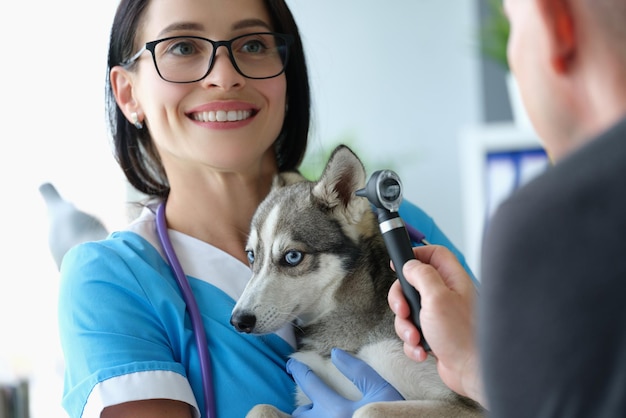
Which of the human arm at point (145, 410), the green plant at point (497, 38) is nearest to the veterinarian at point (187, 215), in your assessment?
the human arm at point (145, 410)

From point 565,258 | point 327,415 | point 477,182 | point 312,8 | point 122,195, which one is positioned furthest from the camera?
point 312,8

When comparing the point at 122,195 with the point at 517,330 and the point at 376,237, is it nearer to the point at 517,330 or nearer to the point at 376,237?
the point at 376,237

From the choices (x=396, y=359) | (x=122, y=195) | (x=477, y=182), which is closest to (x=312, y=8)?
(x=477, y=182)

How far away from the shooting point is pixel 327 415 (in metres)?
1.33

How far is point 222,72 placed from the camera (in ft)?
5.00

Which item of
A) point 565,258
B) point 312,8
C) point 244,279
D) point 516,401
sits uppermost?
point 312,8

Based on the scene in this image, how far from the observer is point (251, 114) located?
1608 mm

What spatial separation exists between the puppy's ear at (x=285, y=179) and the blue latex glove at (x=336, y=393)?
18.4 inches

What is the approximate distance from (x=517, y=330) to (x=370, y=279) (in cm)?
100

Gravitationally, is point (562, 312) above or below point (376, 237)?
above

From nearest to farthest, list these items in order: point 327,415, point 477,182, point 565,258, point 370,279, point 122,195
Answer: point 565,258 → point 327,415 → point 370,279 → point 122,195 → point 477,182

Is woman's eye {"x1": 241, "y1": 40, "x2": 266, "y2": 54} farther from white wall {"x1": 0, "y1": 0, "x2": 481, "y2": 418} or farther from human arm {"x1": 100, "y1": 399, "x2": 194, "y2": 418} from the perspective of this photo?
white wall {"x1": 0, "y1": 0, "x2": 481, "y2": 418}

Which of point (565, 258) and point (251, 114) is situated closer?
point (565, 258)

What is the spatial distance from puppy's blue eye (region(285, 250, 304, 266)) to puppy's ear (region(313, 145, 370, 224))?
133 mm
